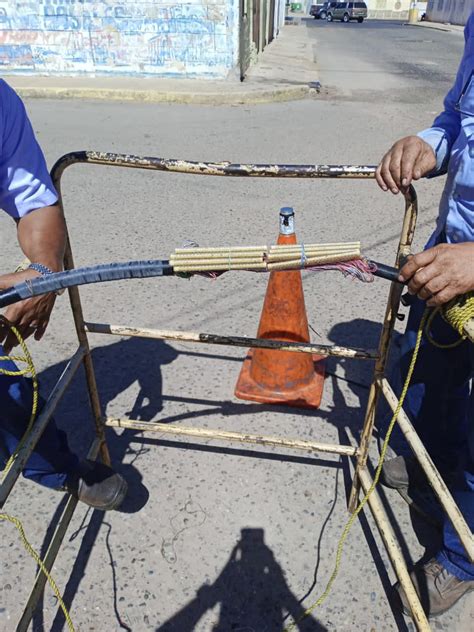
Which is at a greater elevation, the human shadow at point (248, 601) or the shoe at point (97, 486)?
the shoe at point (97, 486)

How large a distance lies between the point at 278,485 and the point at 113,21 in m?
11.2

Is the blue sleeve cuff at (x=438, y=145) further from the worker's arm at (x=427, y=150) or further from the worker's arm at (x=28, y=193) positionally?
the worker's arm at (x=28, y=193)

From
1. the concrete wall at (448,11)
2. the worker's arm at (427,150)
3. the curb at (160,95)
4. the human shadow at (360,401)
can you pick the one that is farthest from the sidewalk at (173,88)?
the concrete wall at (448,11)

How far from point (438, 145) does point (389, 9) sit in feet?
221

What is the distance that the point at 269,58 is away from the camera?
15.1m

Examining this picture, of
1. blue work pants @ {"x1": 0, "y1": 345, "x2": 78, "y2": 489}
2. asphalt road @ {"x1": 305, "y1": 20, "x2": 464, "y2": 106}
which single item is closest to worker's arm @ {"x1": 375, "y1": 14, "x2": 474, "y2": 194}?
blue work pants @ {"x1": 0, "y1": 345, "x2": 78, "y2": 489}

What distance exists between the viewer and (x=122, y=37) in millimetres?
10859

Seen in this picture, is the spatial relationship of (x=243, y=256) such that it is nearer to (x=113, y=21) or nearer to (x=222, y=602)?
(x=222, y=602)

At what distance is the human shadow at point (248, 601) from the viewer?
173cm

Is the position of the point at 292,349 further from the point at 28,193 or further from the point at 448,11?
the point at 448,11

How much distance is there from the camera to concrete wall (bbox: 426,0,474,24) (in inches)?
1477

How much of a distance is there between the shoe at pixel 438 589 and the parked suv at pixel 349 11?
4928 centimetres

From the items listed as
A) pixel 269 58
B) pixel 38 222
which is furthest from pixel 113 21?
Answer: pixel 38 222

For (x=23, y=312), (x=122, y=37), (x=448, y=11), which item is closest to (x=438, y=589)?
(x=23, y=312)
